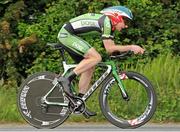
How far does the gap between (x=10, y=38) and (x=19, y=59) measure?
51 centimetres

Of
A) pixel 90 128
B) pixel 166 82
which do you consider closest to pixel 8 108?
pixel 90 128

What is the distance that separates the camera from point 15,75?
12.8 metres

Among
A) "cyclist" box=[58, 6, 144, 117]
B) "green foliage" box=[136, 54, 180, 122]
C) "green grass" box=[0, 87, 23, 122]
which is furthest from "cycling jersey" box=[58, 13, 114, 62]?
"green foliage" box=[136, 54, 180, 122]

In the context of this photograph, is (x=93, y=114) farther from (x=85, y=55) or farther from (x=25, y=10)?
(x=25, y=10)

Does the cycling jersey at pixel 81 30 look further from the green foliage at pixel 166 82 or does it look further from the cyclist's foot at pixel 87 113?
the green foliage at pixel 166 82

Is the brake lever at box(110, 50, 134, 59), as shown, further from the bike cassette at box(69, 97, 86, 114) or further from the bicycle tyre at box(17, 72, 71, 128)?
the bicycle tyre at box(17, 72, 71, 128)

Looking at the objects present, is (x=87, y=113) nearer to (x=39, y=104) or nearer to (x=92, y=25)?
(x=39, y=104)

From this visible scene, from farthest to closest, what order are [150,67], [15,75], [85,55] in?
1. [15,75]
2. [150,67]
3. [85,55]

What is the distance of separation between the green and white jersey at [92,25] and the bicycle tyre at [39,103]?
0.69m

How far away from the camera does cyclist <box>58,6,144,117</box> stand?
29.3 feet

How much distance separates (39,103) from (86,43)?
104 cm

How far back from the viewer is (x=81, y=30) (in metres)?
9.12

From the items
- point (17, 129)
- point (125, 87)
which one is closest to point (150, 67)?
point (125, 87)

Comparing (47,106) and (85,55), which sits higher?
(85,55)
